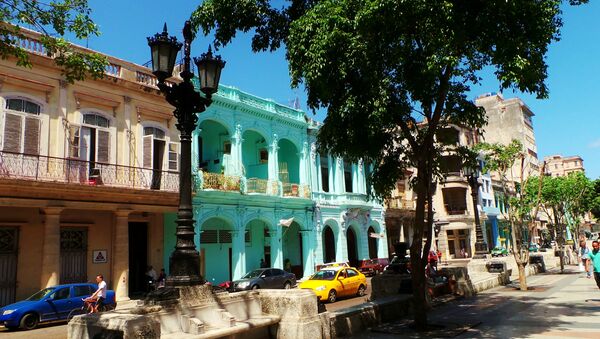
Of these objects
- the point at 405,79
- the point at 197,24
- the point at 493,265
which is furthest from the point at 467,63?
the point at 493,265

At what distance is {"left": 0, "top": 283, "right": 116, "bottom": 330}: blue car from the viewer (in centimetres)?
1262

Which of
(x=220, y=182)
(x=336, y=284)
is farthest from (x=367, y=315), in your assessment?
(x=220, y=182)

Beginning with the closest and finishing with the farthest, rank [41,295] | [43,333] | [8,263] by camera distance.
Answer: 1. [43,333]
2. [41,295]
3. [8,263]

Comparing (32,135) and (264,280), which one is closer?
(32,135)

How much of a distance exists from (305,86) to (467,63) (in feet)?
10.5

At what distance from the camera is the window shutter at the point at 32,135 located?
1599 centimetres

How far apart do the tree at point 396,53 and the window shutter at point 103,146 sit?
1045 cm

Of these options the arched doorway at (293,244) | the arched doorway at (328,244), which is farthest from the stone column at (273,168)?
the arched doorway at (328,244)

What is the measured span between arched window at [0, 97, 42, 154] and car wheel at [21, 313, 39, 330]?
19.3 feet

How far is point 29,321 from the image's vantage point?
12891 millimetres

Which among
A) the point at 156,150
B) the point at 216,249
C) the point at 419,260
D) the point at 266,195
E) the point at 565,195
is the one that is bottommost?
the point at 419,260

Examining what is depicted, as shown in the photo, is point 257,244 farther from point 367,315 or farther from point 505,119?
point 505,119

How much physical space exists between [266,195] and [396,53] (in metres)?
17.1

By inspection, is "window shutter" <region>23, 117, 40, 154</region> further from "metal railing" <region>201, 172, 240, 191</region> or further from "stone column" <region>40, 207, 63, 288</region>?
"metal railing" <region>201, 172, 240, 191</region>
